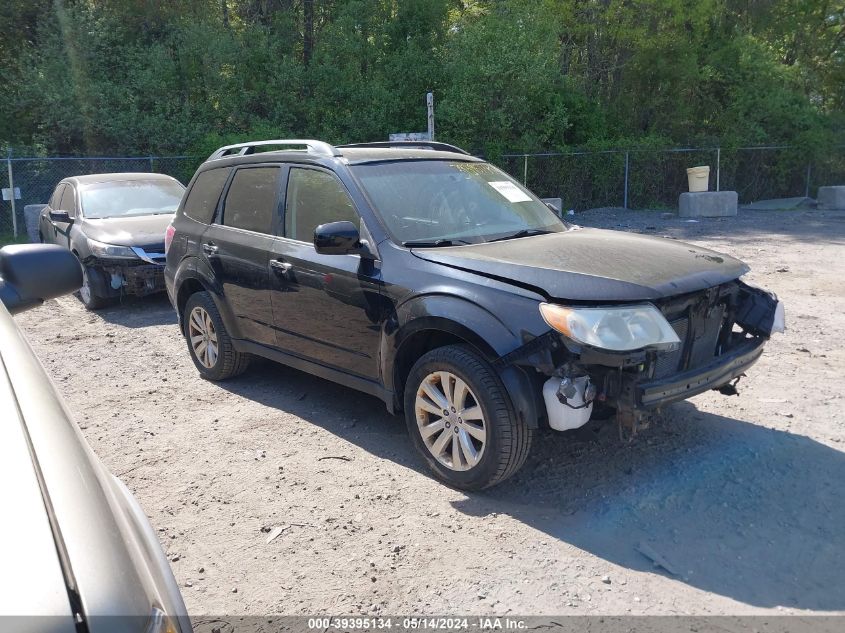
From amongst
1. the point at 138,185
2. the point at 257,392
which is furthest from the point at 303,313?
the point at 138,185

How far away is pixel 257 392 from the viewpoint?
5949 millimetres

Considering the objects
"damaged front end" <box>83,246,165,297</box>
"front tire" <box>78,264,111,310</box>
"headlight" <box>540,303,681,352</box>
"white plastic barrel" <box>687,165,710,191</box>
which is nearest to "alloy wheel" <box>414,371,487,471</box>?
"headlight" <box>540,303,681,352</box>

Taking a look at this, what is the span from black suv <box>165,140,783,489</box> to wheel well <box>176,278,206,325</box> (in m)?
0.09

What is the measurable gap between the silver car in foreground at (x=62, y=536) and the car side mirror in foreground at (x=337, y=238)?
2.35m

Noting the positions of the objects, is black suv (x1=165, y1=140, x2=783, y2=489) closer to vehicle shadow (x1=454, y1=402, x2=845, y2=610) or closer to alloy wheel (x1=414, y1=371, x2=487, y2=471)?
alloy wheel (x1=414, y1=371, x2=487, y2=471)

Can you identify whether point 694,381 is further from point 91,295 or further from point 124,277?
point 91,295

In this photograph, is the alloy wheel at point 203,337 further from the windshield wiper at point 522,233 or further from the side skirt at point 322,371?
the windshield wiper at point 522,233

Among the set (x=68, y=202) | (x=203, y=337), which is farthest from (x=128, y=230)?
(x=203, y=337)

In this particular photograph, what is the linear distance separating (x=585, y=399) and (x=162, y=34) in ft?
65.8

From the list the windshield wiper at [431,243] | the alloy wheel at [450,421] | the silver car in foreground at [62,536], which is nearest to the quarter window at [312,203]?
the windshield wiper at [431,243]

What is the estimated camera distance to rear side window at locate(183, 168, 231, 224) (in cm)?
604

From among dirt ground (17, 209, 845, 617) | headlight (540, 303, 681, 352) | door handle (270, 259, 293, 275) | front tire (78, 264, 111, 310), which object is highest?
door handle (270, 259, 293, 275)

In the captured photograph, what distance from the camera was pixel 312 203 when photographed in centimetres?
510

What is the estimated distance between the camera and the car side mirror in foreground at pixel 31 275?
2.76 metres
